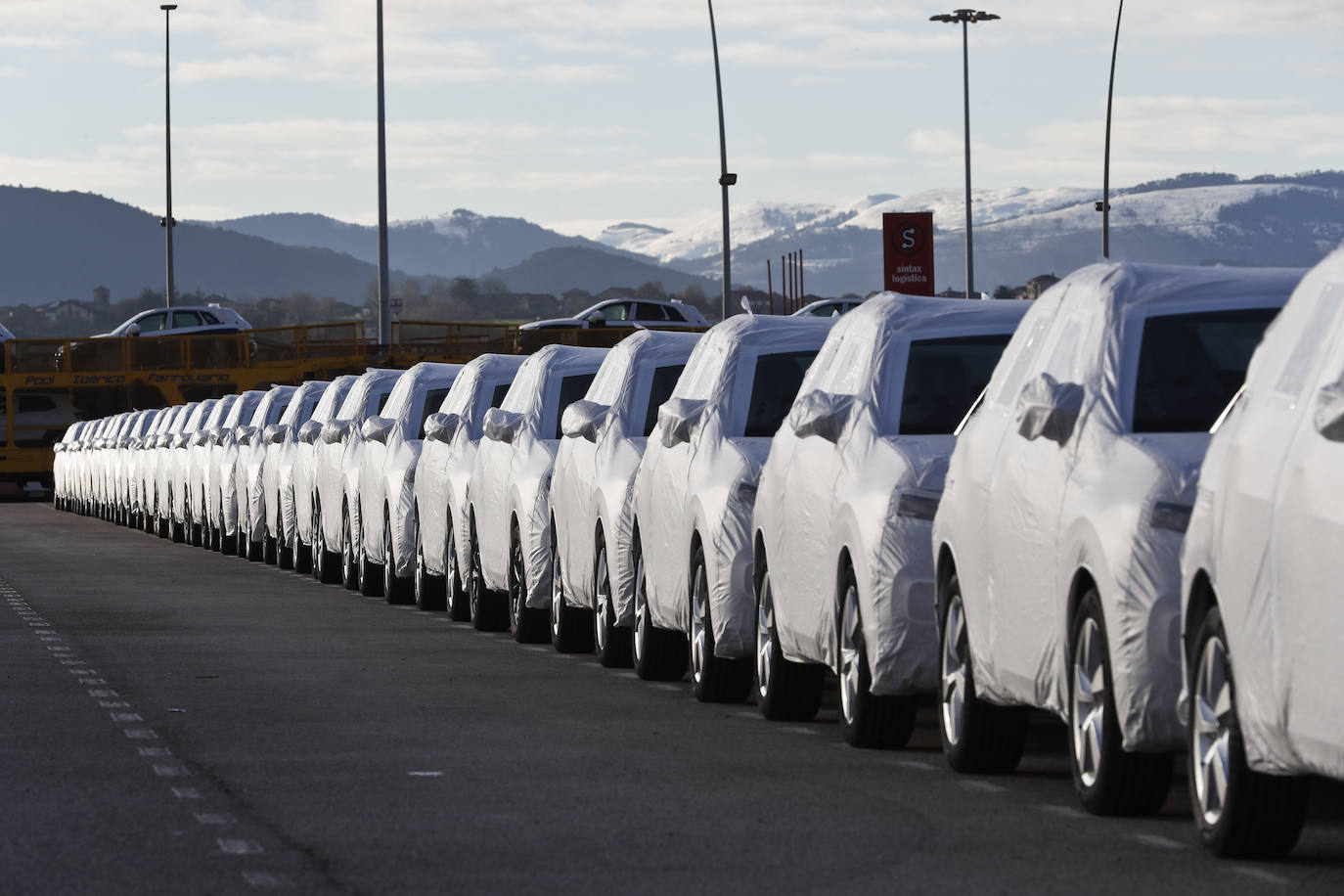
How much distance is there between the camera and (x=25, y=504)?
205ft

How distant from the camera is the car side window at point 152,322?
74625 millimetres

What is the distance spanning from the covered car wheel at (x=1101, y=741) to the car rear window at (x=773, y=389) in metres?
4.40

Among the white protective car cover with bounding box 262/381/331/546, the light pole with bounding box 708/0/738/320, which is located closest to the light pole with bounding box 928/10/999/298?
the light pole with bounding box 708/0/738/320

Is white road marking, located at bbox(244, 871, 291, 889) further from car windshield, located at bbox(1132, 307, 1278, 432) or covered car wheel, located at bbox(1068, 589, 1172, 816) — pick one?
car windshield, located at bbox(1132, 307, 1278, 432)

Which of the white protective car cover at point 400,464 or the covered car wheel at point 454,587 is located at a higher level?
the white protective car cover at point 400,464

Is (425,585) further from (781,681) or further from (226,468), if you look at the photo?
(226,468)

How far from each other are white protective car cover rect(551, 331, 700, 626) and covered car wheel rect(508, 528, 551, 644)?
2.66 feet

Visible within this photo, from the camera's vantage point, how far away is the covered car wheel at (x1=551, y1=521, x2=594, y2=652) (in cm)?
1605

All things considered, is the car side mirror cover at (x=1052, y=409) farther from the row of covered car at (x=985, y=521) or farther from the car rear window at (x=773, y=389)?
the car rear window at (x=773, y=389)

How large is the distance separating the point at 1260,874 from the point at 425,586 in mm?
13476

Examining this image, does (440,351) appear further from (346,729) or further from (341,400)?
(346,729)

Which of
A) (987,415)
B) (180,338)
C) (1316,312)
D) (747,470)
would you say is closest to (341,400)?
(747,470)

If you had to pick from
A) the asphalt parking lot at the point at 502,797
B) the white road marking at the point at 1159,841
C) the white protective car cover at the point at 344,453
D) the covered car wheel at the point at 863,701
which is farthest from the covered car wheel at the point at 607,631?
the white protective car cover at the point at 344,453

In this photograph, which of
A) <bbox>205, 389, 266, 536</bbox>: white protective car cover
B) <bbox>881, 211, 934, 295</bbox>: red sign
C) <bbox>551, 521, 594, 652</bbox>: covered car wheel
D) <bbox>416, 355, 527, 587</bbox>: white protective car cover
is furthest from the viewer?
<bbox>881, 211, 934, 295</bbox>: red sign
